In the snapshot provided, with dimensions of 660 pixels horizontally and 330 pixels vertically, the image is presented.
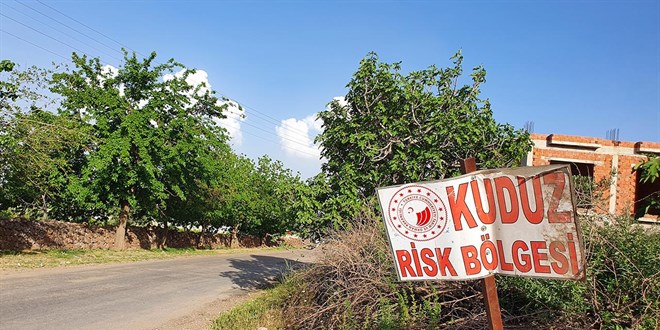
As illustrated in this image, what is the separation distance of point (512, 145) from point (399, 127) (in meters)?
2.43

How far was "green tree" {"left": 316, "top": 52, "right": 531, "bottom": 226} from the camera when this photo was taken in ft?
29.6

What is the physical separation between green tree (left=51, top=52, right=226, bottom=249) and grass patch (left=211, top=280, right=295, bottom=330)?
1348cm

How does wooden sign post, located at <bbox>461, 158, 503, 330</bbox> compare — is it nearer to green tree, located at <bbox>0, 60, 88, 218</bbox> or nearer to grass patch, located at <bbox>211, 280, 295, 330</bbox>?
grass patch, located at <bbox>211, 280, 295, 330</bbox>

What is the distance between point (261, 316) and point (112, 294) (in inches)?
195

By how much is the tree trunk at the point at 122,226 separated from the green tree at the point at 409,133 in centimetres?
1722

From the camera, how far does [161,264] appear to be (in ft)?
62.4

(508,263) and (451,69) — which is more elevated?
(451,69)

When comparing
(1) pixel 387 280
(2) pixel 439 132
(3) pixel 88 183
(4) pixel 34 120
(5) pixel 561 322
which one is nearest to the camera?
(5) pixel 561 322

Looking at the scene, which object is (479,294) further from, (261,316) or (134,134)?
(134,134)

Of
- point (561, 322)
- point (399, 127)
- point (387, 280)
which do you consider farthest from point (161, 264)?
point (561, 322)

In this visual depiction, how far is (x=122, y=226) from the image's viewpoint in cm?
2362

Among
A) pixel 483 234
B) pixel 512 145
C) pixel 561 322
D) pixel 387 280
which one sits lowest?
pixel 561 322

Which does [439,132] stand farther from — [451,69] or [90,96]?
[90,96]

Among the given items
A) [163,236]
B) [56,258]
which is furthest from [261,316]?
[163,236]
